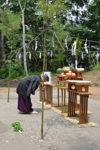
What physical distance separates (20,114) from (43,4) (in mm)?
3430

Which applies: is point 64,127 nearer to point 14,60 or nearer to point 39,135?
point 39,135

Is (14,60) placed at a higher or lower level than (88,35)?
lower

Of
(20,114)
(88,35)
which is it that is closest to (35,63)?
(88,35)

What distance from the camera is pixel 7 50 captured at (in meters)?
27.2

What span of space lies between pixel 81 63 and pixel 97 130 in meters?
20.4

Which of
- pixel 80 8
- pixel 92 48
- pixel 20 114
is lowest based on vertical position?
pixel 20 114

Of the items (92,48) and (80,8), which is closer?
(92,48)

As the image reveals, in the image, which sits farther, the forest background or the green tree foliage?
the green tree foliage

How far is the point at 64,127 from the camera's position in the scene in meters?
6.16

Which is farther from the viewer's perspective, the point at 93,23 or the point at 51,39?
the point at 93,23

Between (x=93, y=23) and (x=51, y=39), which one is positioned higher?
(x=93, y=23)

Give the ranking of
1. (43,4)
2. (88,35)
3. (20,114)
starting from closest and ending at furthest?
(43,4) < (20,114) < (88,35)

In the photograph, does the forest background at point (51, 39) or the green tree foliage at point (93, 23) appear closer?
the forest background at point (51, 39)

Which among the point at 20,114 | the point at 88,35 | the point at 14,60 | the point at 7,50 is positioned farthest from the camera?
the point at 7,50
